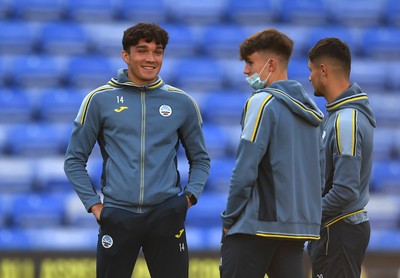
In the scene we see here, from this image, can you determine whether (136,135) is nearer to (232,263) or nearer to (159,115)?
(159,115)

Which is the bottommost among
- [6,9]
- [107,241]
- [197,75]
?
[107,241]

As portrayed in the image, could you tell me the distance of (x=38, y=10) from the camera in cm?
951

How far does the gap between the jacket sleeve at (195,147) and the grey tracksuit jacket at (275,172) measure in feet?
1.23

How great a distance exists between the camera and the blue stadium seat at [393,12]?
10211mm

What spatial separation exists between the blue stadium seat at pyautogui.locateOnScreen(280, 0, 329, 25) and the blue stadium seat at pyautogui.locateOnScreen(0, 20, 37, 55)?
2782 millimetres

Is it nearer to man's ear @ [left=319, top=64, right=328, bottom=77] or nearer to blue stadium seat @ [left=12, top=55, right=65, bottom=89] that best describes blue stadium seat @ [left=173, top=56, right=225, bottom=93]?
blue stadium seat @ [left=12, top=55, right=65, bottom=89]

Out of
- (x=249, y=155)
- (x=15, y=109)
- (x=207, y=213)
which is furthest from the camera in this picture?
(x=15, y=109)

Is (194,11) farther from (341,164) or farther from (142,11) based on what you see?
(341,164)

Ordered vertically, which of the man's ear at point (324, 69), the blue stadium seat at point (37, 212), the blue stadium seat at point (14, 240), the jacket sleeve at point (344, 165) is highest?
the man's ear at point (324, 69)

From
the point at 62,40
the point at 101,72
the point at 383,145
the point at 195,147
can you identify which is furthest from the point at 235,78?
the point at 195,147

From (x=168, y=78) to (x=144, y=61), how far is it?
514 cm

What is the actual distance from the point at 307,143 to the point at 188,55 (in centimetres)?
584

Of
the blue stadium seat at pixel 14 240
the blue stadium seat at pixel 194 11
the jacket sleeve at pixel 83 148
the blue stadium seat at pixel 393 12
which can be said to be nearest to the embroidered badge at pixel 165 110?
the jacket sleeve at pixel 83 148

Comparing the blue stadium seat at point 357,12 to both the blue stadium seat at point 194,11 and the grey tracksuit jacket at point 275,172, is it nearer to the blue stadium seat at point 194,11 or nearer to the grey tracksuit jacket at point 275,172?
the blue stadium seat at point 194,11
